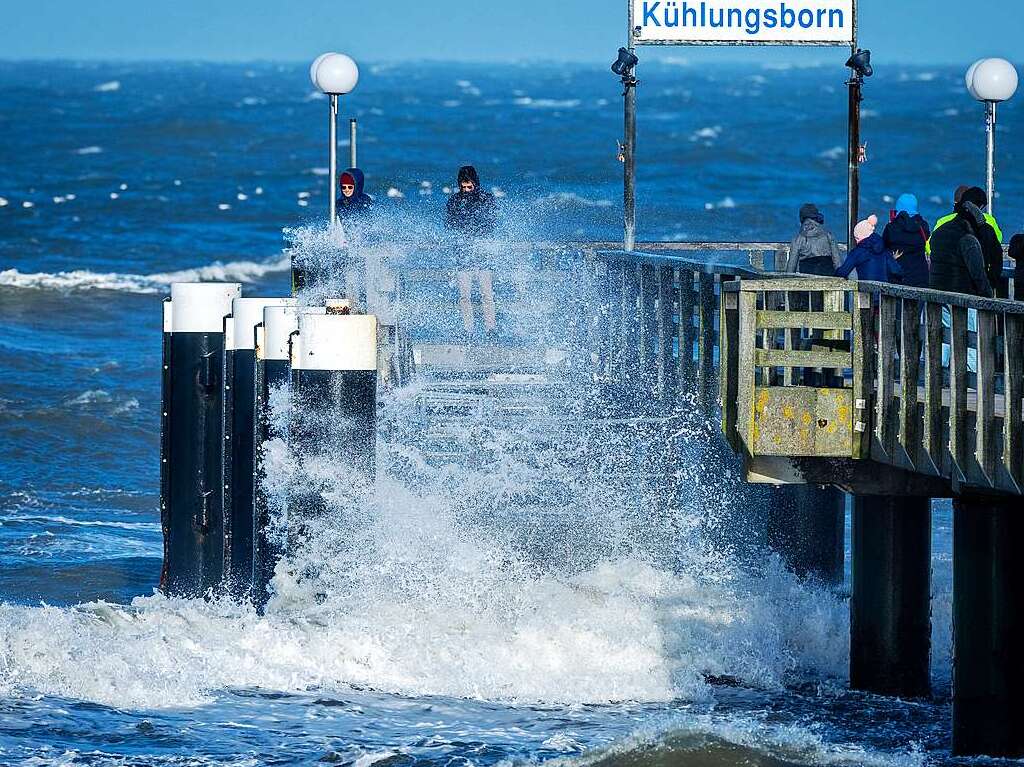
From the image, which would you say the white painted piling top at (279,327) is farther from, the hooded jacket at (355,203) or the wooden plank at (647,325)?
the hooded jacket at (355,203)

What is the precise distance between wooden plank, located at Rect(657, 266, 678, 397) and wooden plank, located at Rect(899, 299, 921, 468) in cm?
544

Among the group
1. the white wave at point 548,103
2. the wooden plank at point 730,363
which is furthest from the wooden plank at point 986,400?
the white wave at point 548,103

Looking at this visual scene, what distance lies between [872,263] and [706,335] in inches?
61.3

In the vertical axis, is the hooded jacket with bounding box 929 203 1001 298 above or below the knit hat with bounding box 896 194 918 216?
below

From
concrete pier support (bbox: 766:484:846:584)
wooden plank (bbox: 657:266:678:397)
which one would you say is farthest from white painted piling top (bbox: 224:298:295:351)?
concrete pier support (bbox: 766:484:846:584)

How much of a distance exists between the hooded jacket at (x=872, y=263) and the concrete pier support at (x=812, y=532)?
1.97 meters

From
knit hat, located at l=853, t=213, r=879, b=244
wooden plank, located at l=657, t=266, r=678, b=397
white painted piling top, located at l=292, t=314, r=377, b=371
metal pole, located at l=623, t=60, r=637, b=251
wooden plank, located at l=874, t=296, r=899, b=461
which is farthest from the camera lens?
metal pole, located at l=623, t=60, r=637, b=251

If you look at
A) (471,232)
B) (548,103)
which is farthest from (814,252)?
(548,103)

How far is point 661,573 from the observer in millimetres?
15828

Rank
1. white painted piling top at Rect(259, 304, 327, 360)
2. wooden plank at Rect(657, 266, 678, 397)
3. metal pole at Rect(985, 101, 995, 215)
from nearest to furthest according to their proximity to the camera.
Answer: white painted piling top at Rect(259, 304, 327, 360) → wooden plank at Rect(657, 266, 678, 397) → metal pole at Rect(985, 101, 995, 215)

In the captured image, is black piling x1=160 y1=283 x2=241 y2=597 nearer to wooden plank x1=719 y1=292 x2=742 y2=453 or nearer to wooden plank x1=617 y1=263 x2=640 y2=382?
wooden plank x1=719 y1=292 x2=742 y2=453

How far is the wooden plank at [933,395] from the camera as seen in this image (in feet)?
35.6

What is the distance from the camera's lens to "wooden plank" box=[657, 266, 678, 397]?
16.8m

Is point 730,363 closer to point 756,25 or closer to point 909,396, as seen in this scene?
point 909,396
